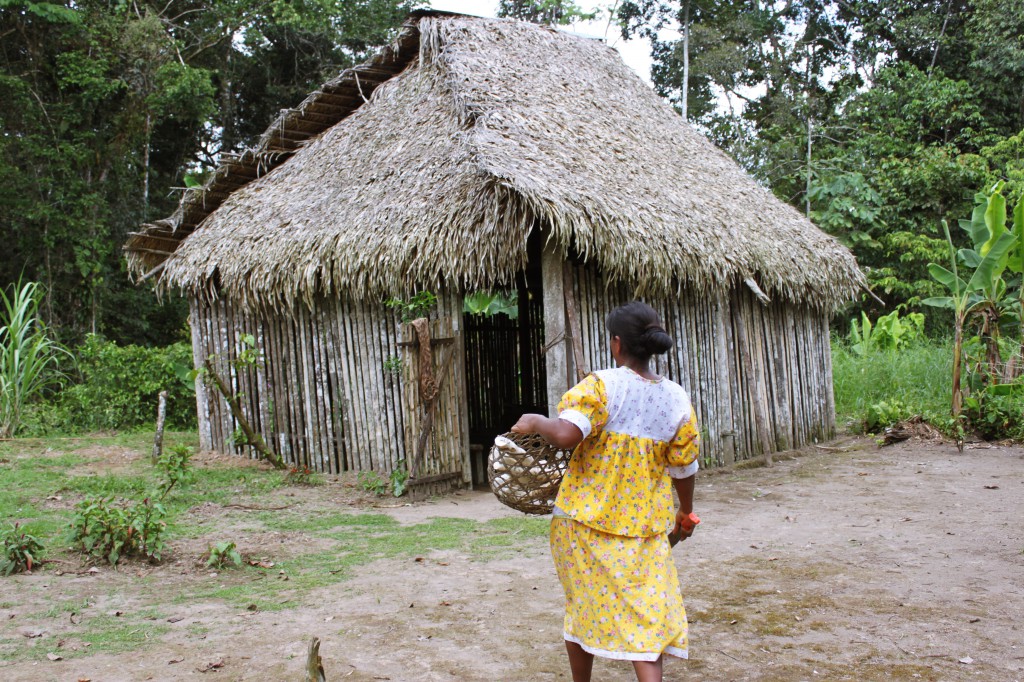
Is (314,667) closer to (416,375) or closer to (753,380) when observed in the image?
(416,375)

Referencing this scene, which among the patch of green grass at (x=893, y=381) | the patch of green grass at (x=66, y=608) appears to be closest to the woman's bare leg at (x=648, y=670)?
the patch of green grass at (x=66, y=608)

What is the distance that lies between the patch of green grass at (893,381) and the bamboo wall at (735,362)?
60.6 inches

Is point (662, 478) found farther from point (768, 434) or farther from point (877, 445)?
point (877, 445)

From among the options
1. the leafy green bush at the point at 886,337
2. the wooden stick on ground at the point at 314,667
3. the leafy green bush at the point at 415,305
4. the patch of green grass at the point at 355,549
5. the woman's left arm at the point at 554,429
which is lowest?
the patch of green grass at the point at 355,549

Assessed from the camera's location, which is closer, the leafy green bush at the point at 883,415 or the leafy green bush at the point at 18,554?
the leafy green bush at the point at 18,554

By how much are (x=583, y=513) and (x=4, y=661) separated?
2.60m

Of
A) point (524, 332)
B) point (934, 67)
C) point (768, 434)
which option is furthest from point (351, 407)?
point (934, 67)

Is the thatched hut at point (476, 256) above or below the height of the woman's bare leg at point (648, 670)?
above

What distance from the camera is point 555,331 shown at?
7203 millimetres

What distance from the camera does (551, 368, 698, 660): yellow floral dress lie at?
2.61 m

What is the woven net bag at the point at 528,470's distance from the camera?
279 centimetres

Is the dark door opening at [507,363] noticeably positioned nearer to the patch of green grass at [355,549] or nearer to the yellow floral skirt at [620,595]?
the patch of green grass at [355,549]

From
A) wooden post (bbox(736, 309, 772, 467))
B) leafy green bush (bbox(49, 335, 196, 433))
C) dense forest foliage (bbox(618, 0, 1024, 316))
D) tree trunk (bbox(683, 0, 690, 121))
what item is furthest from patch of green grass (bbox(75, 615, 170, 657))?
tree trunk (bbox(683, 0, 690, 121))

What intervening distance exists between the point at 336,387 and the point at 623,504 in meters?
5.53
